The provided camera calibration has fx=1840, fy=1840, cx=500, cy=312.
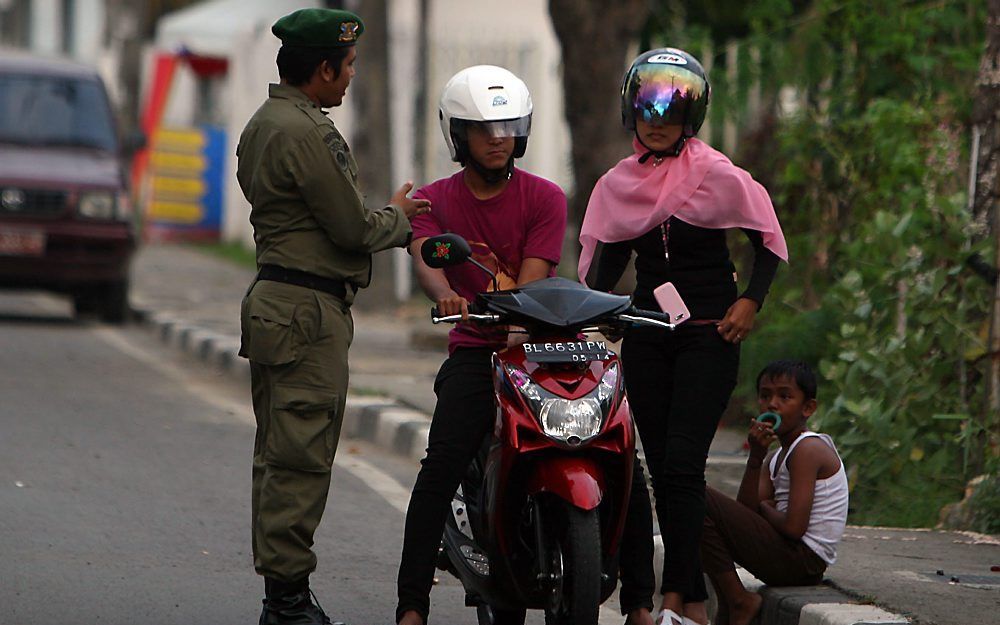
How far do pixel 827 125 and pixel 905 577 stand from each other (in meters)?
4.76

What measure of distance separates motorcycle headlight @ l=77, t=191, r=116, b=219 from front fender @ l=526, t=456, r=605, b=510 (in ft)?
34.2

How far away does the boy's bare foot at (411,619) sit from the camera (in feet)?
16.5

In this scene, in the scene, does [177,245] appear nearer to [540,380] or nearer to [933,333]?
[933,333]

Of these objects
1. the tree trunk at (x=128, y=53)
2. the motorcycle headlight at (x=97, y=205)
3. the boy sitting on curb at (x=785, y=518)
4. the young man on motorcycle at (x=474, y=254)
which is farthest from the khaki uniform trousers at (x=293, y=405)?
the tree trunk at (x=128, y=53)

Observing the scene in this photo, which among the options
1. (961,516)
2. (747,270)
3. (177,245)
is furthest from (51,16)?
(961,516)

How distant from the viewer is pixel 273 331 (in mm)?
5043

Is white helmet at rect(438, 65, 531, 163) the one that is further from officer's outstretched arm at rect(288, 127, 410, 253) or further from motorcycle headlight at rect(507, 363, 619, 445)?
motorcycle headlight at rect(507, 363, 619, 445)

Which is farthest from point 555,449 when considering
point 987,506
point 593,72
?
point 593,72

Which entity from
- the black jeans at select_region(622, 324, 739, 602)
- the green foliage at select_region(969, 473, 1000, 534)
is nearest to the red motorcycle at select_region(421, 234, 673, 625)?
the black jeans at select_region(622, 324, 739, 602)

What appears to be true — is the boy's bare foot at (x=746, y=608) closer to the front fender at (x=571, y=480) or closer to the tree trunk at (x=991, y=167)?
the front fender at (x=571, y=480)

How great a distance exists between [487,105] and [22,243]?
32.6 feet

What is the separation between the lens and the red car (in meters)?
14.5

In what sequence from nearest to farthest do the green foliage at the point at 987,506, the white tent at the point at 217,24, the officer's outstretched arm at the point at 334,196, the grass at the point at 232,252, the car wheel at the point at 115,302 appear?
the officer's outstretched arm at the point at 334,196
the green foliage at the point at 987,506
the car wheel at the point at 115,302
the grass at the point at 232,252
the white tent at the point at 217,24

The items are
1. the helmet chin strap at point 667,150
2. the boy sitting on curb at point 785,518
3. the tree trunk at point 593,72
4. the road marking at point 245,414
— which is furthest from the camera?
the tree trunk at point 593,72
